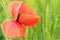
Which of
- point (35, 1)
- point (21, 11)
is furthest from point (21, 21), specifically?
point (35, 1)

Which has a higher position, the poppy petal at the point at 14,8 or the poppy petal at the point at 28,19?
the poppy petal at the point at 14,8

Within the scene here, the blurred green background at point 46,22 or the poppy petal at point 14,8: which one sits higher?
the poppy petal at point 14,8

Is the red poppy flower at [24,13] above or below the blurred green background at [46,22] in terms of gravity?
above

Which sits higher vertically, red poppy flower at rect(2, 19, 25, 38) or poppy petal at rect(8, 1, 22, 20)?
poppy petal at rect(8, 1, 22, 20)

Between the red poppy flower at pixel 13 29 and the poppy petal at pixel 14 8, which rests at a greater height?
the poppy petal at pixel 14 8
